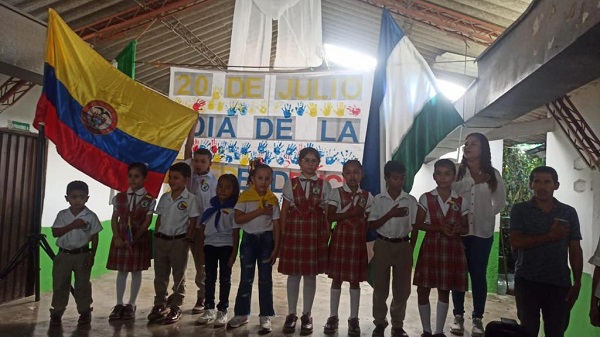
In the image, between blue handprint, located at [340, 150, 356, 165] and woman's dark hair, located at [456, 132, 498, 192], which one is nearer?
woman's dark hair, located at [456, 132, 498, 192]

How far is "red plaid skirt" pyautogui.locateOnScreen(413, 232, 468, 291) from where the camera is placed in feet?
9.64

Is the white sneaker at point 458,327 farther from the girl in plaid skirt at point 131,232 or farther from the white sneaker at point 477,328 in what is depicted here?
the girl in plaid skirt at point 131,232

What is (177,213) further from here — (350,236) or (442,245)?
(442,245)

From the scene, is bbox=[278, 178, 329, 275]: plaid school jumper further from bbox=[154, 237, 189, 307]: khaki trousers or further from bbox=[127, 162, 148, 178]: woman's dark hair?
bbox=[127, 162, 148, 178]: woman's dark hair

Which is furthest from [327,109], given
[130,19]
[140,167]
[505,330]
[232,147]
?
[130,19]

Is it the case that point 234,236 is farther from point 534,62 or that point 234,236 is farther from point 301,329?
point 534,62

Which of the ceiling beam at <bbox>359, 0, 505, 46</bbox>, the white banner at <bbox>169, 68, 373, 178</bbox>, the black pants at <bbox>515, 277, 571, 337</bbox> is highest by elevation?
the ceiling beam at <bbox>359, 0, 505, 46</bbox>

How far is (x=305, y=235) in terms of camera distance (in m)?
3.11

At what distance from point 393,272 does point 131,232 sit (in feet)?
6.23

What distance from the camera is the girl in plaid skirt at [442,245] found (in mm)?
2947

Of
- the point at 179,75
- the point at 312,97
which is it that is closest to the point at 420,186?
the point at 312,97

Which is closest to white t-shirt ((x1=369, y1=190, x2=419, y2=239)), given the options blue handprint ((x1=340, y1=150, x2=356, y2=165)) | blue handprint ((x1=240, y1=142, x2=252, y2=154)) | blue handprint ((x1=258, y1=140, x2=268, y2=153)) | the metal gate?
blue handprint ((x1=340, y1=150, x2=356, y2=165))

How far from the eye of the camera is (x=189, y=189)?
3.70m

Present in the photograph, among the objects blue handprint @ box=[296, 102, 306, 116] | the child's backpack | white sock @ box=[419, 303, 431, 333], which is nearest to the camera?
the child's backpack
